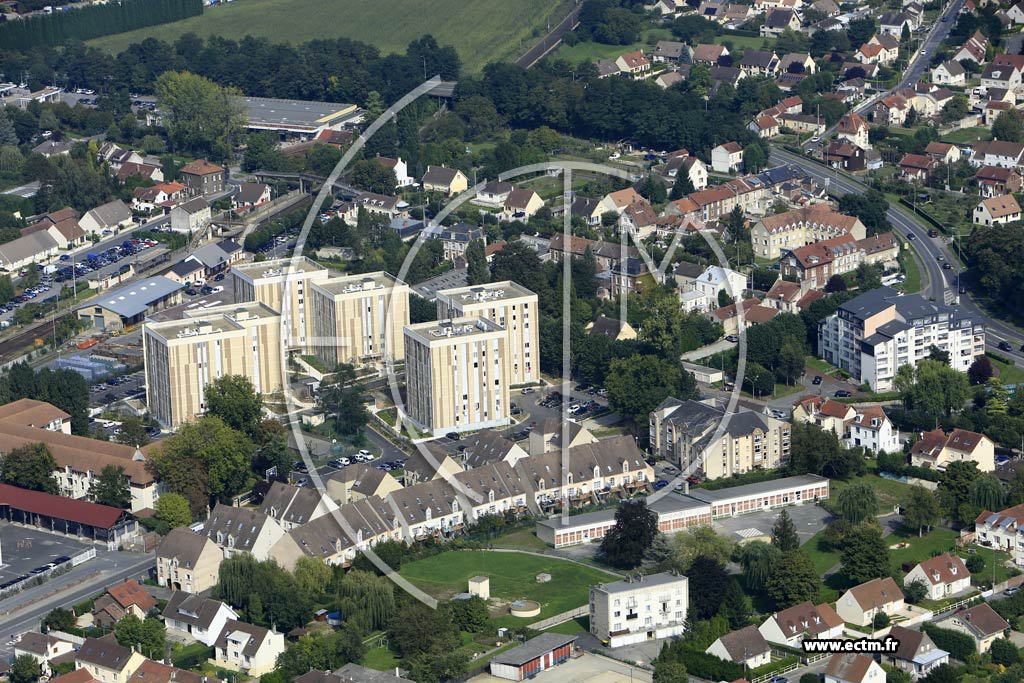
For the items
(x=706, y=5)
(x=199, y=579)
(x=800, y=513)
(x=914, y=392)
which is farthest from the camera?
(x=706, y=5)

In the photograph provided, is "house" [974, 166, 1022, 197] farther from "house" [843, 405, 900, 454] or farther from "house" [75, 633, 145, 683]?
"house" [75, 633, 145, 683]

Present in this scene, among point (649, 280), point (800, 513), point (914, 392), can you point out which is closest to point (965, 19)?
point (649, 280)

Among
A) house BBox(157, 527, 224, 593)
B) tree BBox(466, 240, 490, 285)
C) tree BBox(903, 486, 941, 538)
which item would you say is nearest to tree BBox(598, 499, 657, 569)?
tree BBox(903, 486, 941, 538)

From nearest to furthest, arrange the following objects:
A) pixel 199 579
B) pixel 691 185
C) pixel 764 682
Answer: pixel 764 682
pixel 199 579
pixel 691 185

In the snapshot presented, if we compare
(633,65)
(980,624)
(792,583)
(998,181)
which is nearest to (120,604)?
(792,583)

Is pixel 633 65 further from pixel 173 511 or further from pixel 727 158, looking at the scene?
pixel 173 511

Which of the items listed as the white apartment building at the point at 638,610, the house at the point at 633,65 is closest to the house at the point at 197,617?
the white apartment building at the point at 638,610

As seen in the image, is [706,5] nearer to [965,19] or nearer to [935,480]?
[965,19]
